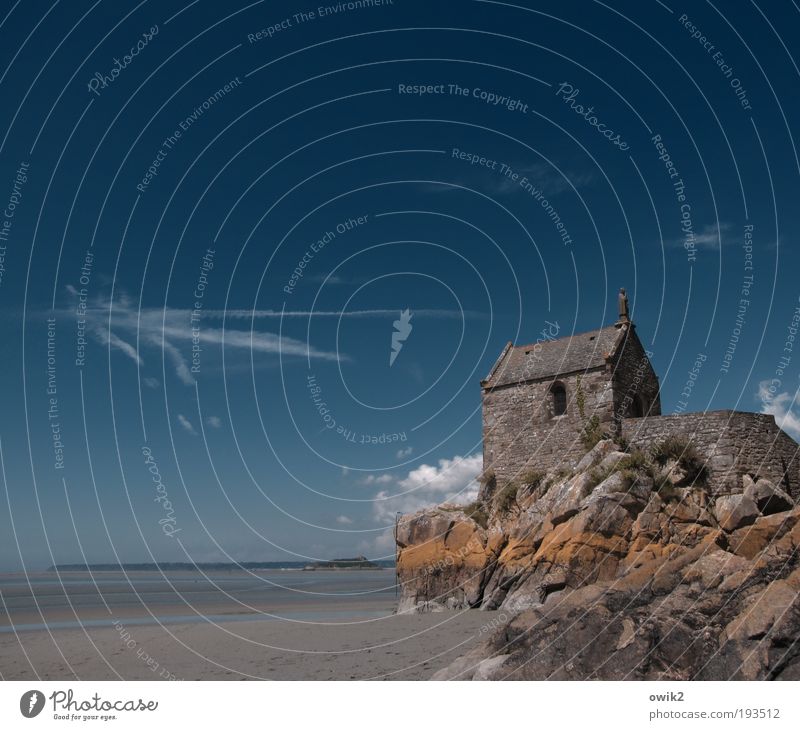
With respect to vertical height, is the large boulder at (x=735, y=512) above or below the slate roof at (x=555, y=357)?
below

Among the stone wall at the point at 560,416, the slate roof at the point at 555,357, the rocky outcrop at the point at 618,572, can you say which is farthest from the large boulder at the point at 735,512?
the slate roof at the point at 555,357

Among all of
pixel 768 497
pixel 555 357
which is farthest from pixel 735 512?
pixel 555 357

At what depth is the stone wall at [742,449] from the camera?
21.6 m

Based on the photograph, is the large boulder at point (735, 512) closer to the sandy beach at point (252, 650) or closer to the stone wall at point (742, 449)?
the stone wall at point (742, 449)

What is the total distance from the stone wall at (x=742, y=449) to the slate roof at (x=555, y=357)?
5.53 meters

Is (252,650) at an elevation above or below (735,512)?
below

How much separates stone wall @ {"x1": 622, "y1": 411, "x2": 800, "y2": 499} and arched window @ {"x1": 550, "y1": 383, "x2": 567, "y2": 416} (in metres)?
5.90

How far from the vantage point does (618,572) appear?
19141mm

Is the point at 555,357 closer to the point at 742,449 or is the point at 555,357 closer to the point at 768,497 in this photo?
the point at 742,449

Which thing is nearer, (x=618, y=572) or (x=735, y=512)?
(x=618, y=572)

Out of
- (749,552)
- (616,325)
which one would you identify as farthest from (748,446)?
(616,325)

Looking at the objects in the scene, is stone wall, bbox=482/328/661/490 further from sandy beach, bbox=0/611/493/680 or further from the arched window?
sandy beach, bbox=0/611/493/680

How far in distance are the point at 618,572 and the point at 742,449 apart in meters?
6.75
